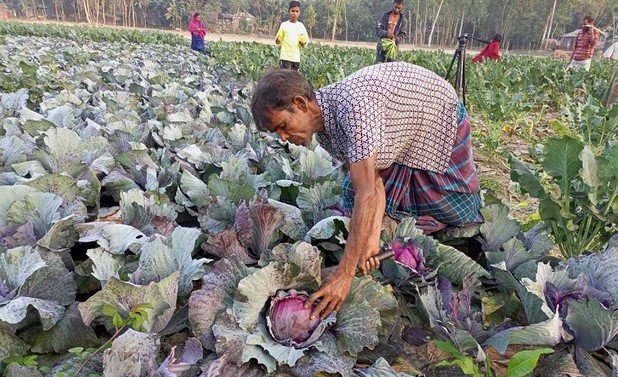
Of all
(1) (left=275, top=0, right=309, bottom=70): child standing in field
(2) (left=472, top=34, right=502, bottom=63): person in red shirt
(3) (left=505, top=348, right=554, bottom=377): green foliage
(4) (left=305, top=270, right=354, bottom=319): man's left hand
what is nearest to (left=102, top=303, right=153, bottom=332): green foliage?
(4) (left=305, top=270, right=354, bottom=319): man's left hand

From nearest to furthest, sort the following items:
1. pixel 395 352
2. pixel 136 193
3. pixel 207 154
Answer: pixel 395 352 < pixel 136 193 < pixel 207 154

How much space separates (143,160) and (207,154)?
36 cm

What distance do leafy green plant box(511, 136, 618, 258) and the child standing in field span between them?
6.48m

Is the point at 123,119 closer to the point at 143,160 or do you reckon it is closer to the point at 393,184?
the point at 143,160

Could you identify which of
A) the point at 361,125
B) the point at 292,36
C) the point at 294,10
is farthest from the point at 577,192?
the point at 294,10

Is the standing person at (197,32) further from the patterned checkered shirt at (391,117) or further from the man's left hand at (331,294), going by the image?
the man's left hand at (331,294)

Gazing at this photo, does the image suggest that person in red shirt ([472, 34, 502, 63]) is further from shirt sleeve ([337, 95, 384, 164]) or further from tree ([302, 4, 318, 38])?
tree ([302, 4, 318, 38])

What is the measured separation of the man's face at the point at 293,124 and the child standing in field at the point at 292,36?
6622mm

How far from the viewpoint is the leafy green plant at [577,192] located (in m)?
1.94

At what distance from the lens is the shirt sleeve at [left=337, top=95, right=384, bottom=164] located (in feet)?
5.39

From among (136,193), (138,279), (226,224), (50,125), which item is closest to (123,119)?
(50,125)

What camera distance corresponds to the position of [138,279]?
5.09 ft

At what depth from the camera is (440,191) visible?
2199 mm

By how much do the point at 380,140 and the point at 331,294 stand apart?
1.95ft
